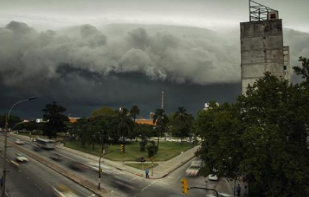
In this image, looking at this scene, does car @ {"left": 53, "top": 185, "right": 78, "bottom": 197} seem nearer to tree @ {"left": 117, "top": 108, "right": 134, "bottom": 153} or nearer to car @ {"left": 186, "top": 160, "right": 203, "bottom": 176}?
car @ {"left": 186, "top": 160, "right": 203, "bottom": 176}

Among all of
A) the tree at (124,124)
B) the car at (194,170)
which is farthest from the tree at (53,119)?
the car at (194,170)

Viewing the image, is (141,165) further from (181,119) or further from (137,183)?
(181,119)

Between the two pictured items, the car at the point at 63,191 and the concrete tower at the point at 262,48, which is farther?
the concrete tower at the point at 262,48

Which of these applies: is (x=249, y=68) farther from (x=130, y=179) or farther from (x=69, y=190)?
(x=69, y=190)

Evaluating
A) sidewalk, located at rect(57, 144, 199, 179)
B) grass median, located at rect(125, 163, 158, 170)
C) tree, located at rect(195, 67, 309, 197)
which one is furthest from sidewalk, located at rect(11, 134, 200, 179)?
tree, located at rect(195, 67, 309, 197)

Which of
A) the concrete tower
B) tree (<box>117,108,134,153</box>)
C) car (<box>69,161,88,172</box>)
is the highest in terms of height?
the concrete tower

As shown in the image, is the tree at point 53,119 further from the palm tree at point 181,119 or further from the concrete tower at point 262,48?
the concrete tower at point 262,48

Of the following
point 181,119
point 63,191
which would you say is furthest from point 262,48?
point 181,119
